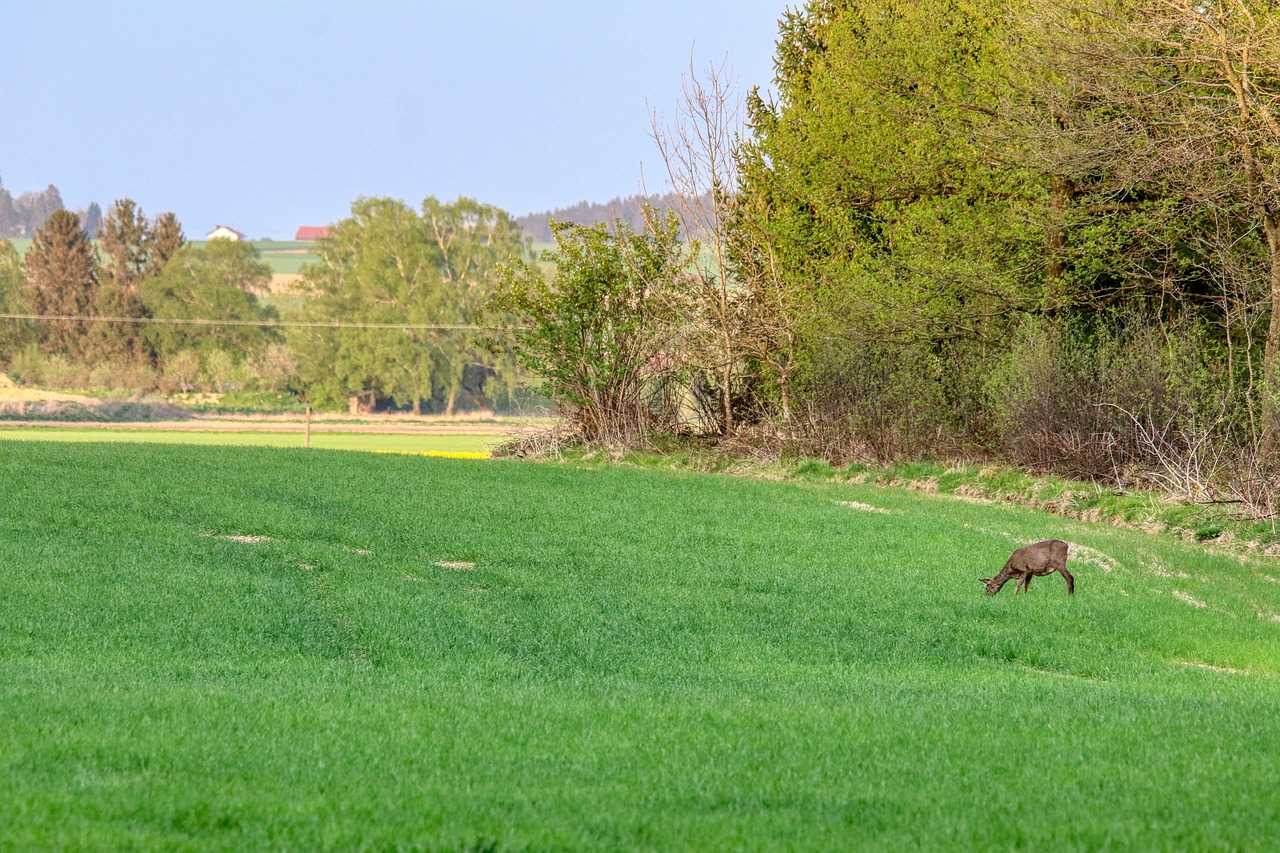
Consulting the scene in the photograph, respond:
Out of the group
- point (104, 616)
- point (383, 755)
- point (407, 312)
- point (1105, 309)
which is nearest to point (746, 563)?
point (104, 616)

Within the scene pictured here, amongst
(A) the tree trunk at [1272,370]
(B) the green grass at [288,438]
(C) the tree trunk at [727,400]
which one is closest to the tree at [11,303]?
(B) the green grass at [288,438]

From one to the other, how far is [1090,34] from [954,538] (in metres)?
10.7

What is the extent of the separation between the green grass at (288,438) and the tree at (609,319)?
72.8 ft

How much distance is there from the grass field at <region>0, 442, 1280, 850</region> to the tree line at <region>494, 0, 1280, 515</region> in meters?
4.74

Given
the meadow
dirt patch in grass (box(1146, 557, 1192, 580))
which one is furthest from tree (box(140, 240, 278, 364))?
dirt patch in grass (box(1146, 557, 1192, 580))

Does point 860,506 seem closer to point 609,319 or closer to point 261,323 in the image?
point 609,319

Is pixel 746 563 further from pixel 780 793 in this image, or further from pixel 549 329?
pixel 549 329

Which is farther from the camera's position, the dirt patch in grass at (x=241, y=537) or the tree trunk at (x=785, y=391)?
the tree trunk at (x=785, y=391)

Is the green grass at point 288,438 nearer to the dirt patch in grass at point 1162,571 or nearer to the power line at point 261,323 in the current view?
the power line at point 261,323

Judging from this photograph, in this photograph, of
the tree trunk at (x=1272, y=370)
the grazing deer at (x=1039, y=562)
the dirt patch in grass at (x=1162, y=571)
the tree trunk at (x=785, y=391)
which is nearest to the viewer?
the grazing deer at (x=1039, y=562)

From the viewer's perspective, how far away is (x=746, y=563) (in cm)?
1862

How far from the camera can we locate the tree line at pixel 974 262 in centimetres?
2552

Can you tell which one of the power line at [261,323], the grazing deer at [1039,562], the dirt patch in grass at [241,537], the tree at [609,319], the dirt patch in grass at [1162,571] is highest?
the power line at [261,323]

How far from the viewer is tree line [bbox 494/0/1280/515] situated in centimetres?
2552
